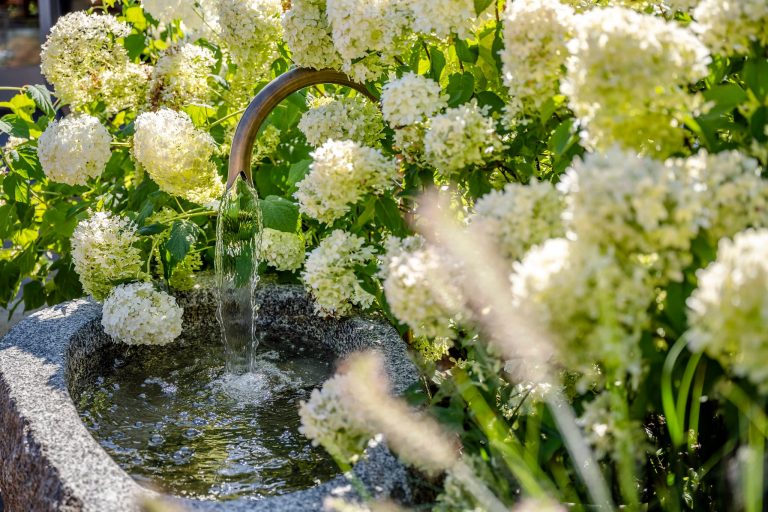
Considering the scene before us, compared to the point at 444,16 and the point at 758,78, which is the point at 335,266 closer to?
the point at 444,16

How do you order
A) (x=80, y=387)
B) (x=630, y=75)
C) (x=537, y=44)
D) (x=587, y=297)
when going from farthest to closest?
(x=80, y=387) < (x=537, y=44) < (x=630, y=75) < (x=587, y=297)

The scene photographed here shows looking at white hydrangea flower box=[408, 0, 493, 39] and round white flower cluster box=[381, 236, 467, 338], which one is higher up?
white hydrangea flower box=[408, 0, 493, 39]

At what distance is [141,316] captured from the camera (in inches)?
77.8

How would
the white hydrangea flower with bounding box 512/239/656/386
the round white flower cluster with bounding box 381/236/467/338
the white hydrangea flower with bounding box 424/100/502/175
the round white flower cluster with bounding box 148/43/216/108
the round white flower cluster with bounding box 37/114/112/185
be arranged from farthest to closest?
1. the round white flower cluster with bounding box 148/43/216/108
2. the round white flower cluster with bounding box 37/114/112/185
3. the white hydrangea flower with bounding box 424/100/502/175
4. the round white flower cluster with bounding box 381/236/467/338
5. the white hydrangea flower with bounding box 512/239/656/386

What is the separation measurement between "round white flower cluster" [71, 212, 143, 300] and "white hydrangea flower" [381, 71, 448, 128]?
91 cm

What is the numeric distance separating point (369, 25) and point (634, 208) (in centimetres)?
86

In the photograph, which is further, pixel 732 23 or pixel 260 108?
pixel 260 108

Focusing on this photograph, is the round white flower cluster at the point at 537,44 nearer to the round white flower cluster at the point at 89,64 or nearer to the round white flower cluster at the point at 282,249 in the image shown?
the round white flower cluster at the point at 282,249

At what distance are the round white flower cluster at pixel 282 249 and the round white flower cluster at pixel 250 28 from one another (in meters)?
0.46

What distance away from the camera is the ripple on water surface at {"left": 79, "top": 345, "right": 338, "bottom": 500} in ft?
4.96

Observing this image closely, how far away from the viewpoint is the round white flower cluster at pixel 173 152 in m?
2.01

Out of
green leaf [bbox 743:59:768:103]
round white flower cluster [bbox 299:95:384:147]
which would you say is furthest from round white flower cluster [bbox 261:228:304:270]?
green leaf [bbox 743:59:768:103]

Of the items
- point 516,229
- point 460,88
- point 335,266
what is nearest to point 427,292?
point 516,229

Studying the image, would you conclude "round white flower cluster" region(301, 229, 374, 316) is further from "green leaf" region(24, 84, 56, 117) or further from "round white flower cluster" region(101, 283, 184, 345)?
"green leaf" region(24, 84, 56, 117)
